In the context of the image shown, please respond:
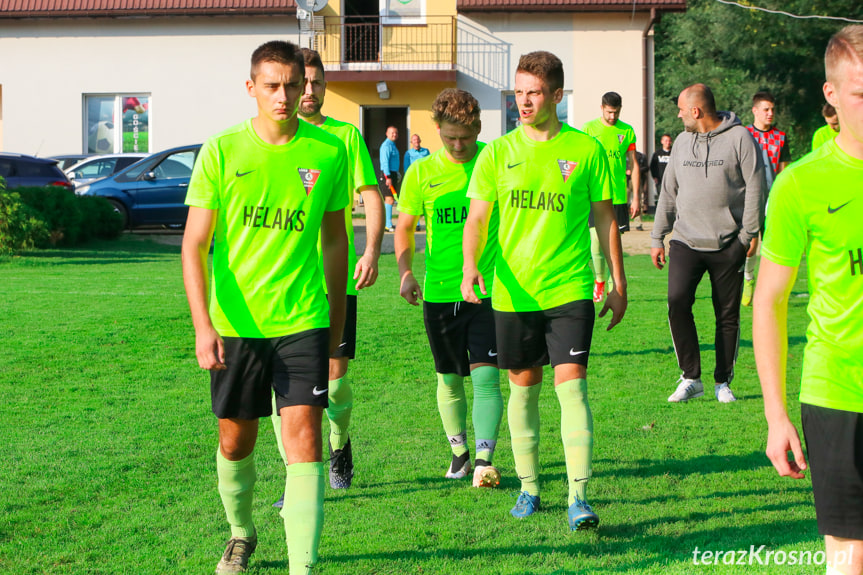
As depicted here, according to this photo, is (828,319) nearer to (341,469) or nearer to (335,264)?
(335,264)

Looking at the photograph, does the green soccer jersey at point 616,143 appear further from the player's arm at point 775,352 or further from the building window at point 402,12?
the building window at point 402,12

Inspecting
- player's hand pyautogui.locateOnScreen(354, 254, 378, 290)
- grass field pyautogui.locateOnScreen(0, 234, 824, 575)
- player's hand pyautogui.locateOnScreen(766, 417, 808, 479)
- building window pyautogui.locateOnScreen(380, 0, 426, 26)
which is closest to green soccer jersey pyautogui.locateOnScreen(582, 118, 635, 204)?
grass field pyautogui.locateOnScreen(0, 234, 824, 575)

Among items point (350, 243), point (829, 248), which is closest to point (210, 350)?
point (350, 243)

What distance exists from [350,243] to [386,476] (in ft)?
4.97

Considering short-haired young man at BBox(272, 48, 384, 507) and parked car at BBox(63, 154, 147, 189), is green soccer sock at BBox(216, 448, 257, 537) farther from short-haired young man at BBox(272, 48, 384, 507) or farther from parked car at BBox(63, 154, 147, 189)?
parked car at BBox(63, 154, 147, 189)

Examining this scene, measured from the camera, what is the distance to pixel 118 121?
31.4 metres

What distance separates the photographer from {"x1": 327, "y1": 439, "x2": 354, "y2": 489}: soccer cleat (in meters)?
5.89

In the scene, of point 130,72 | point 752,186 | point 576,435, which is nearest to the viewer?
point 576,435

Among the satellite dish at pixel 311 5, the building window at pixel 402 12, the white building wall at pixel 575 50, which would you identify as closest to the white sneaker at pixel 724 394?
the satellite dish at pixel 311 5

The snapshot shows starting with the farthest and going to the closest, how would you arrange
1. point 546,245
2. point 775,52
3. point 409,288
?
1. point 775,52
2. point 409,288
3. point 546,245

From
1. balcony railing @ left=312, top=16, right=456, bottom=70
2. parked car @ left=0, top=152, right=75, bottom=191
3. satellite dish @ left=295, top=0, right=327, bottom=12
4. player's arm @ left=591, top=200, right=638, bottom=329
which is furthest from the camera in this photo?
balcony railing @ left=312, top=16, right=456, bottom=70

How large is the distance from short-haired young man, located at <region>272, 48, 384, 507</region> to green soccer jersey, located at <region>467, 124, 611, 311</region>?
0.63 meters

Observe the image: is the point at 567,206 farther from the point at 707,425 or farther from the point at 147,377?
the point at 147,377

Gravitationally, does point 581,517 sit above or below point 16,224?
below
